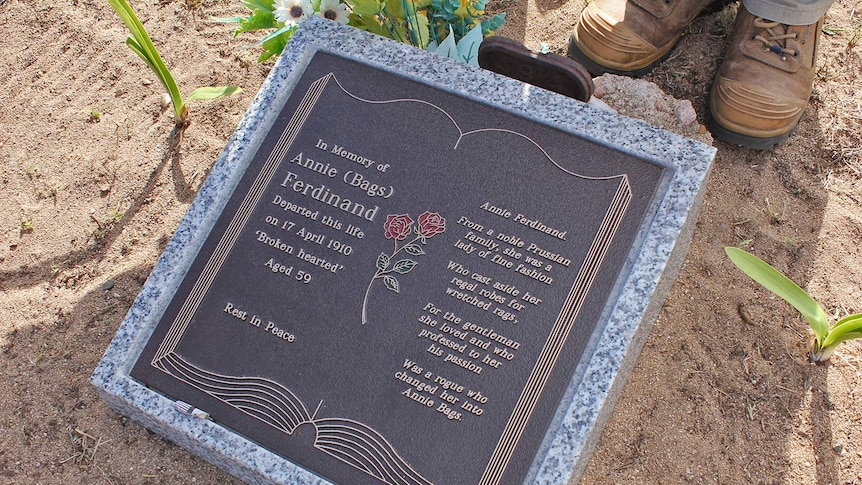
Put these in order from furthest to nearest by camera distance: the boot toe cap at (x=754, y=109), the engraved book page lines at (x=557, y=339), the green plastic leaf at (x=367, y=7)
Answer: the boot toe cap at (x=754, y=109)
the green plastic leaf at (x=367, y=7)
the engraved book page lines at (x=557, y=339)

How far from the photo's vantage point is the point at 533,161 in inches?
74.6

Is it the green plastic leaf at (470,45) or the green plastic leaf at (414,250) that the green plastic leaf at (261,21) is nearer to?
the green plastic leaf at (470,45)

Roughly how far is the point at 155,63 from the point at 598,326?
1.76 m

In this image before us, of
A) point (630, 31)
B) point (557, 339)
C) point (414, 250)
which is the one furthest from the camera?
point (630, 31)

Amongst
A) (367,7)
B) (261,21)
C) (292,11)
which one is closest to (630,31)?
(367,7)

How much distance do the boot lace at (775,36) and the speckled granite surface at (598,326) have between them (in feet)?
3.09

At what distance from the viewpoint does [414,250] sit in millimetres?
1843

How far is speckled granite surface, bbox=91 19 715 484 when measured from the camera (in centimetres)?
170

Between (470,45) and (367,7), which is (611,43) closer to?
(470,45)

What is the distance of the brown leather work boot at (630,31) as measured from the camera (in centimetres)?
266

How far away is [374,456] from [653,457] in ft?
3.01

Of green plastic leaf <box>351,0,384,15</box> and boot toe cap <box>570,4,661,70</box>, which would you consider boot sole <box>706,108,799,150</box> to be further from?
green plastic leaf <box>351,0,384,15</box>

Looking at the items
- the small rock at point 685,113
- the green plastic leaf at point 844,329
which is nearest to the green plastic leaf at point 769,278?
the green plastic leaf at point 844,329

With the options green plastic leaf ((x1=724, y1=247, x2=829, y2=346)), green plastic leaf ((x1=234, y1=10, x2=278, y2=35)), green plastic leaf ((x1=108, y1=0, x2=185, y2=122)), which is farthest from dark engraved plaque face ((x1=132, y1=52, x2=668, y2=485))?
green plastic leaf ((x1=108, y1=0, x2=185, y2=122))
